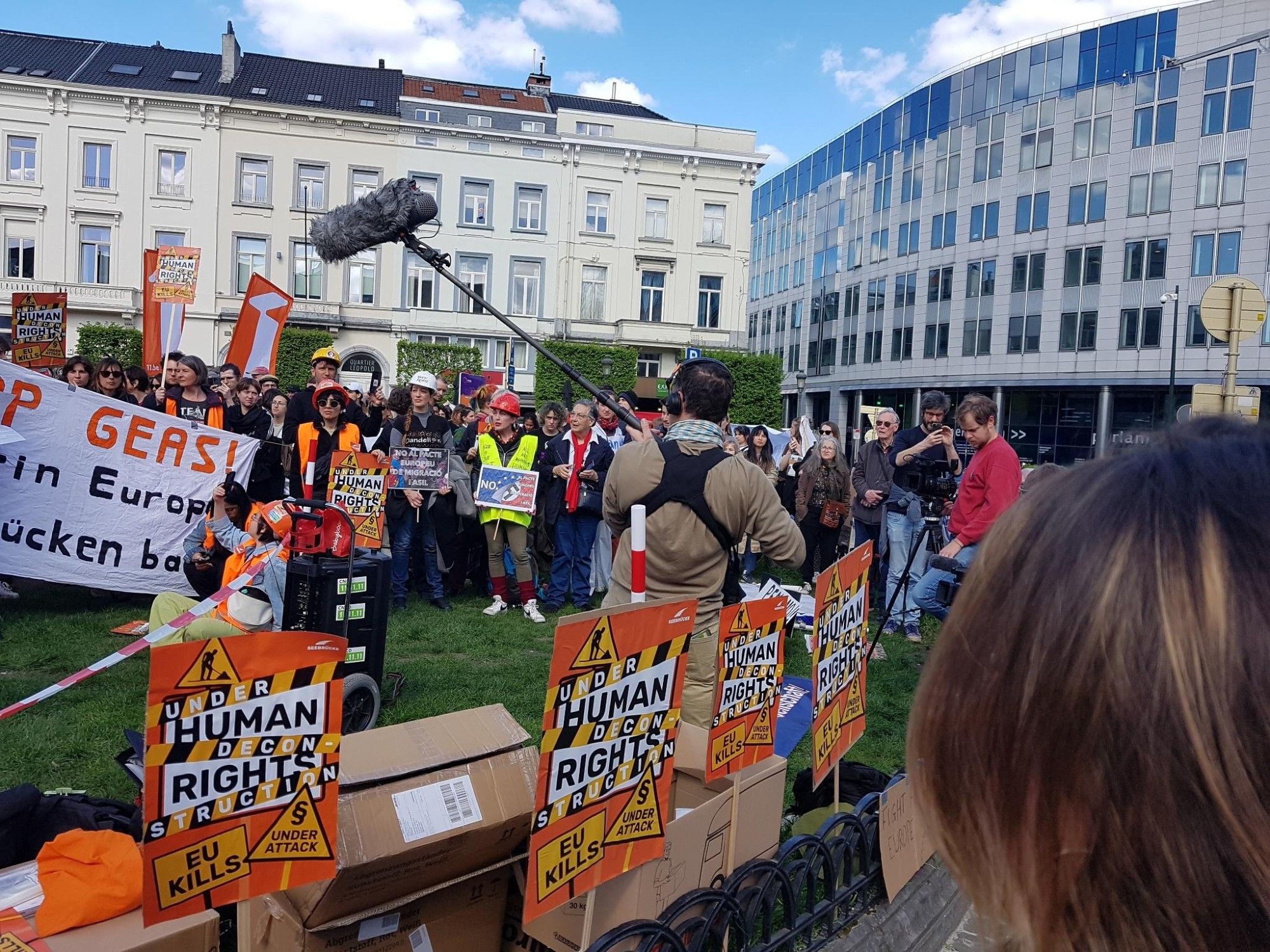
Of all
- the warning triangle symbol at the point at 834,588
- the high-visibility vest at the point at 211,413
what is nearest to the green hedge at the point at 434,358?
the high-visibility vest at the point at 211,413

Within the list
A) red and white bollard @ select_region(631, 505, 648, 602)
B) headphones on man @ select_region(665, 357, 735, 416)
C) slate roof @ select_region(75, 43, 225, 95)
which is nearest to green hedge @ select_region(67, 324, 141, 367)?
slate roof @ select_region(75, 43, 225, 95)

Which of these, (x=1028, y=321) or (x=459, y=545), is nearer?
(x=459, y=545)

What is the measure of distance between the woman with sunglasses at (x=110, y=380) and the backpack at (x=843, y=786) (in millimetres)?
6912

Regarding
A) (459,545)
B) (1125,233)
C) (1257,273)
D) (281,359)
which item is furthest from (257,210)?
(1257,273)

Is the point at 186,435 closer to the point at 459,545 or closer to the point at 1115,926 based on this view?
the point at 459,545

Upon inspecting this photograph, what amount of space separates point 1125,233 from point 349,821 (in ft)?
151

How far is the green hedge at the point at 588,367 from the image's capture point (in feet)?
125

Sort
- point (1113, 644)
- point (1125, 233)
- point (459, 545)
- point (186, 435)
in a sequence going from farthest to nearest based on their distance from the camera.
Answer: point (1125, 233) → point (459, 545) → point (186, 435) → point (1113, 644)

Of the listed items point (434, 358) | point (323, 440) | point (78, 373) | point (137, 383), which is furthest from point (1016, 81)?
point (78, 373)

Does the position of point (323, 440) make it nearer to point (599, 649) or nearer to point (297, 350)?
point (599, 649)

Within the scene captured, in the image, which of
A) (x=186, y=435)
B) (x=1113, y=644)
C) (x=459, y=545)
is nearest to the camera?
(x=1113, y=644)

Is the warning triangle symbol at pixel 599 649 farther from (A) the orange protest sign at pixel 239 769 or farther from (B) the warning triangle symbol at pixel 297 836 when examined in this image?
(B) the warning triangle symbol at pixel 297 836

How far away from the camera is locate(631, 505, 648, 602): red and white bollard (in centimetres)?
340

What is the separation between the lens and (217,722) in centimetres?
219
